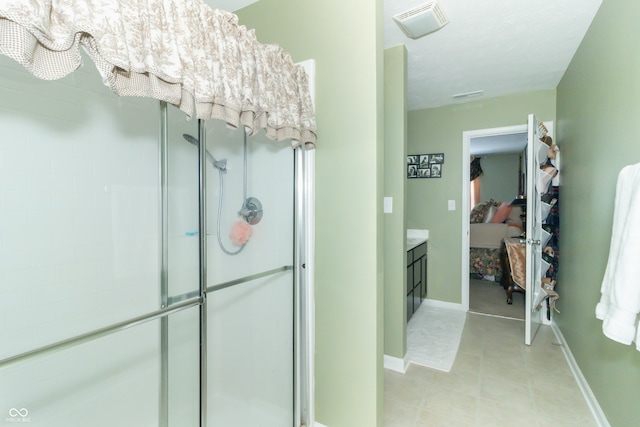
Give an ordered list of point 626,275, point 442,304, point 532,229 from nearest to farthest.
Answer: point 626,275, point 532,229, point 442,304

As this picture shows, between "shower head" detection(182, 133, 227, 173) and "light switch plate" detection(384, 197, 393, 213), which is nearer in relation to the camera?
"shower head" detection(182, 133, 227, 173)

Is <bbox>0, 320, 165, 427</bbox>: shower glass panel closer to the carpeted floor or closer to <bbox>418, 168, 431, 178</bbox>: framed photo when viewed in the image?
<bbox>418, 168, 431, 178</bbox>: framed photo

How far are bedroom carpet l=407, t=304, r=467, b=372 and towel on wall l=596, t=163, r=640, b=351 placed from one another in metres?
1.46

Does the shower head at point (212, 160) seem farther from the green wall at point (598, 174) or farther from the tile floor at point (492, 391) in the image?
the green wall at point (598, 174)

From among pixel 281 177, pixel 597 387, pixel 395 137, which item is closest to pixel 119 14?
pixel 281 177

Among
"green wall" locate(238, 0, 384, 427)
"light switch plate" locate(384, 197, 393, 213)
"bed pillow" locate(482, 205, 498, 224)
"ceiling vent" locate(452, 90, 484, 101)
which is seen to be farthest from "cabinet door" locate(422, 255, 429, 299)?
"bed pillow" locate(482, 205, 498, 224)

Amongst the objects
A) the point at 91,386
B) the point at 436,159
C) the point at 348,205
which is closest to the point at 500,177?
the point at 436,159

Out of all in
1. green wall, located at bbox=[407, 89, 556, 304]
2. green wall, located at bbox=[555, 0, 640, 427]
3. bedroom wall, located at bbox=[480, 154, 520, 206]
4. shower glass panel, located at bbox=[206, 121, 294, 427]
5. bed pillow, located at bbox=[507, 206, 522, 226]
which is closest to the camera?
shower glass panel, located at bbox=[206, 121, 294, 427]

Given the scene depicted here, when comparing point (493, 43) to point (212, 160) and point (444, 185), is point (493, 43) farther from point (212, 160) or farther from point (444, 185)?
point (212, 160)

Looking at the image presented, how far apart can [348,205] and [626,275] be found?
1.15 m

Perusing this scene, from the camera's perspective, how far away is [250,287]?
156 centimetres

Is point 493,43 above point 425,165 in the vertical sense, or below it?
above

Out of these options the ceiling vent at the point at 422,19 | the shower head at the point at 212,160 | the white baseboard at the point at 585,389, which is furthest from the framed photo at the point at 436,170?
the shower head at the point at 212,160

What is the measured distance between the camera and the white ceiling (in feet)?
6.38
